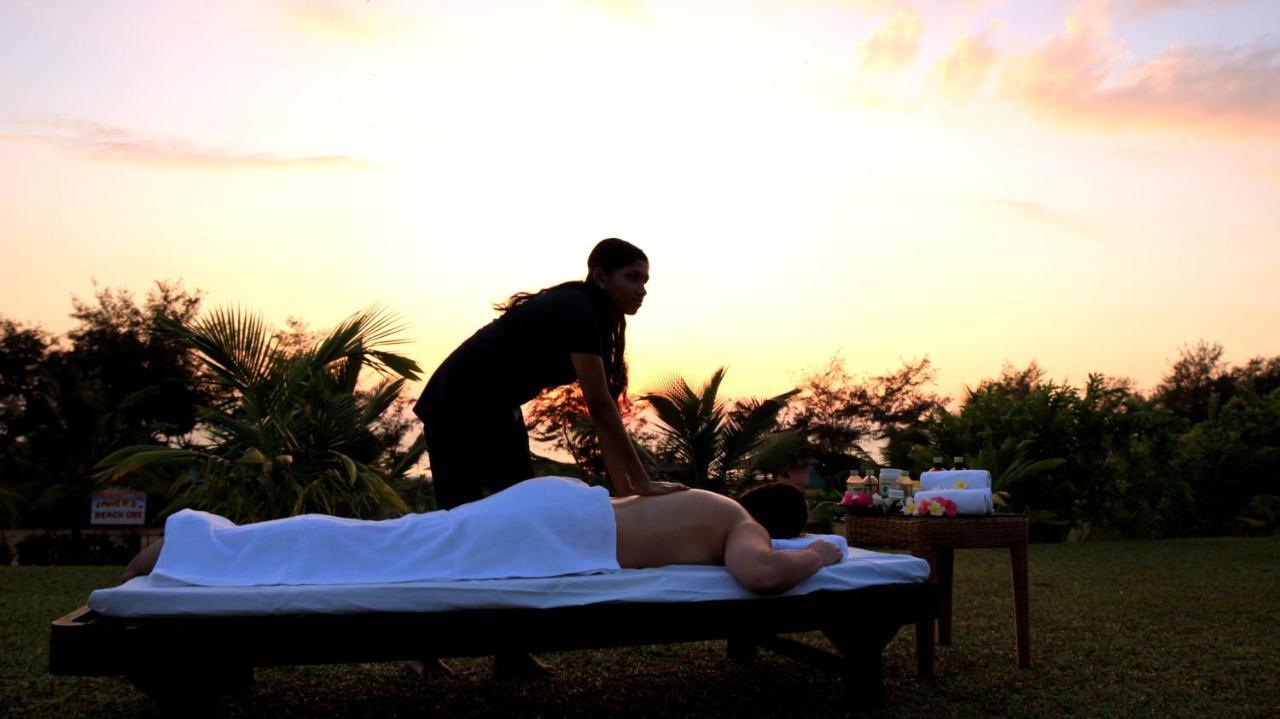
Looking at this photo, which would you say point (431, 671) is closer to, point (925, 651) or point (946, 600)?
point (925, 651)

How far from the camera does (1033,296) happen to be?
31.8ft

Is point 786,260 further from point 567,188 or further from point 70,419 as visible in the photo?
point 70,419

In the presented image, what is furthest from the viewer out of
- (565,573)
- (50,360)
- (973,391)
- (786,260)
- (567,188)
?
(50,360)

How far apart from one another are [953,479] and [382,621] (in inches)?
99.0

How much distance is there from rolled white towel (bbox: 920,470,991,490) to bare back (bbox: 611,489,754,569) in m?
1.38

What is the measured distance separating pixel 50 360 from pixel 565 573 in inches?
873

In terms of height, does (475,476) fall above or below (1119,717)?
above

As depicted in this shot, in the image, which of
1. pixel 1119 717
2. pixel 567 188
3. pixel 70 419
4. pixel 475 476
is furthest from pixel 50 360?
pixel 1119 717

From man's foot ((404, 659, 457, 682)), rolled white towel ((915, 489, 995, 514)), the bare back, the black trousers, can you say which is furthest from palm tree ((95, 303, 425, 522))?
the bare back

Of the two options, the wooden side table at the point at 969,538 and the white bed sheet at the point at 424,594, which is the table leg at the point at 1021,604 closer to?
the wooden side table at the point at 969,538

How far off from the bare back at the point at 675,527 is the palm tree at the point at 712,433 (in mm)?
6823

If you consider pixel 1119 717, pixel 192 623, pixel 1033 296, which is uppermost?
pixel 1033 296

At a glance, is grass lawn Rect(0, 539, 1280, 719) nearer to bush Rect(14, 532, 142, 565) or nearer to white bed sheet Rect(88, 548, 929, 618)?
white bed sheet Rect(88, 548, 929, 618)

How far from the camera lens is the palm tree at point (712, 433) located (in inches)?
395
